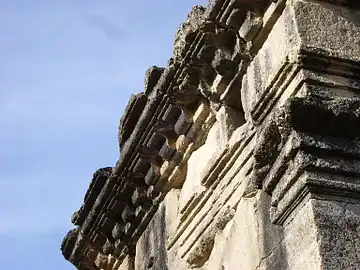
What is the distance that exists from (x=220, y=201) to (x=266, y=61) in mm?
943

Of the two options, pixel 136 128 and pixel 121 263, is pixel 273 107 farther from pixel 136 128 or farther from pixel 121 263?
pixel 121 263

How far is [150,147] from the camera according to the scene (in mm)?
6086

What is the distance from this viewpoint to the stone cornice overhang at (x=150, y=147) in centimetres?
514

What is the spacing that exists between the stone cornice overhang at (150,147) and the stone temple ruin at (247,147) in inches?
0.4

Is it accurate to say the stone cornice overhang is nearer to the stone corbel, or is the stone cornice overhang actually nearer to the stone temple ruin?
the stone temple ruin

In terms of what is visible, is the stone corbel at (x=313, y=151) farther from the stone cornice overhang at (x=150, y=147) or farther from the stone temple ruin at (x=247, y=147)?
the stone cornice overhang at (x=150, y=147)

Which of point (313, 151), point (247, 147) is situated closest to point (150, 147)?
point (247, 147)

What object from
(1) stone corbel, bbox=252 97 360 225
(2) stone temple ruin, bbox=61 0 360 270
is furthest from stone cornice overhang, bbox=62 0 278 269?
(1) stone corbel, bbox=252 97 360 225

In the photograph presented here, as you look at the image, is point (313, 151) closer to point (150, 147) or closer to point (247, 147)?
point (247, 147)

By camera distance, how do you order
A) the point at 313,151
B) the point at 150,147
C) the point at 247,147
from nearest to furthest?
the point at 313,151 → the point at 247,147 → the point at 150,147

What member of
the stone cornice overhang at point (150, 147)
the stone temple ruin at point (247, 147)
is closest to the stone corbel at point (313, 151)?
the stone temple ruin at point (247, 147)

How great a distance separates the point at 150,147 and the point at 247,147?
1494 mm

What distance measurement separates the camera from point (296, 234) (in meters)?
A: 3.82

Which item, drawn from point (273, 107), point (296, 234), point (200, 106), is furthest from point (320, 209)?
point (200, 106)
